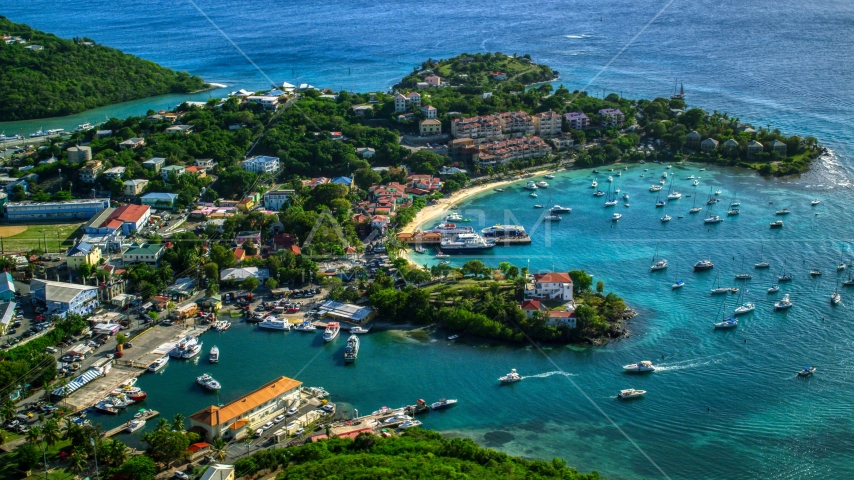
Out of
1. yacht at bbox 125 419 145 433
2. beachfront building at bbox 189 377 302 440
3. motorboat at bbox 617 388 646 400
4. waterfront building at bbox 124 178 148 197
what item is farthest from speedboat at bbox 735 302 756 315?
waterfront building at bbox 124 178 148 197

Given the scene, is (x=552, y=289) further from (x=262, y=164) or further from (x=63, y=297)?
(x=262, y=164)

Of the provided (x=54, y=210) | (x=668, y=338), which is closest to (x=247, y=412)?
(x=668, y=338)

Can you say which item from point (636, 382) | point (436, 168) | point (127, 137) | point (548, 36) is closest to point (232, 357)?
point (636, 382)

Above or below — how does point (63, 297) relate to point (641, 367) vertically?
above

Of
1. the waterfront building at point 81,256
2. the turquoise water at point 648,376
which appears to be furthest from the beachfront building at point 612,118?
the waterfront building at point 81,256

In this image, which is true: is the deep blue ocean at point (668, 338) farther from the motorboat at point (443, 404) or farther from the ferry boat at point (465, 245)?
the ferry boat at point (465, 245)
